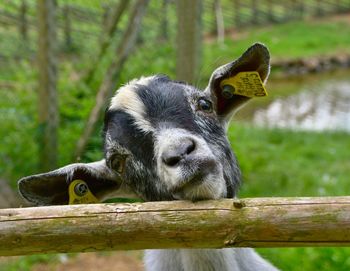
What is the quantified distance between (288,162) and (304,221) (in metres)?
8.84

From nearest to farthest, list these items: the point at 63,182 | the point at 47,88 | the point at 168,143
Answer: the point at 168,143 → the point at 63,182 → the point at 47,88

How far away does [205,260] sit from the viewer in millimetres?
3938

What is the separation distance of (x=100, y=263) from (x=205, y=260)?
4.50m

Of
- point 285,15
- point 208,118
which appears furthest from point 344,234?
point 285,15

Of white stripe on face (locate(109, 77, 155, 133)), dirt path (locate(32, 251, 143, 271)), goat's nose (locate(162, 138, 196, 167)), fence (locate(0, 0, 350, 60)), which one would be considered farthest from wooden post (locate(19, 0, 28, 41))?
goat's nose (locate(162, 138, 196, 167))

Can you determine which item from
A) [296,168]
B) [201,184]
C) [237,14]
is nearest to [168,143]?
[201,184]

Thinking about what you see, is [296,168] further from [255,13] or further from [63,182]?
[255,13]

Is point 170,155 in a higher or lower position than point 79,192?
higher

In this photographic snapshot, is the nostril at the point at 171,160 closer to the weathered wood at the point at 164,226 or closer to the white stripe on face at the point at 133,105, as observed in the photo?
the weathered wood at the point at 164,226

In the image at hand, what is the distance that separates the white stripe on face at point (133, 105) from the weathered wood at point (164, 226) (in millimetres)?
731

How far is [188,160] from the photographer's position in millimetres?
3258

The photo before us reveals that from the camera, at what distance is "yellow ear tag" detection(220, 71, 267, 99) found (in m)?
4.19

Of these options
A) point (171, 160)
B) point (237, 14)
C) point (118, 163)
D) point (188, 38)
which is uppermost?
point (237, 14)

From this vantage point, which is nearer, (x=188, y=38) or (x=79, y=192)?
(x=79, y=192)
